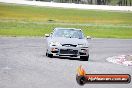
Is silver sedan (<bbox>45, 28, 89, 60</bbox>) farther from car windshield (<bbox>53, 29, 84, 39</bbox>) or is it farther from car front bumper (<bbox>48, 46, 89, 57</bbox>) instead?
car windshield (<bbox>53, 29, 84, 39</bbox>)

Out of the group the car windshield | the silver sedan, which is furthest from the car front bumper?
the car windshield

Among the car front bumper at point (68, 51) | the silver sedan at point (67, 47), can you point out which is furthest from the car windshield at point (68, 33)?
the car front bumper at point (68, 51)

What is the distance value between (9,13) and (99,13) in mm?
16490

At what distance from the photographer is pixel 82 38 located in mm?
19734

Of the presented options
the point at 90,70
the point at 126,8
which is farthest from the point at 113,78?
the point at 126,8

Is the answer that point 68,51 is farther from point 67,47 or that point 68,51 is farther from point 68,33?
point 68,33

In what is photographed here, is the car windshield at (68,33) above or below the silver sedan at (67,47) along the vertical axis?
above

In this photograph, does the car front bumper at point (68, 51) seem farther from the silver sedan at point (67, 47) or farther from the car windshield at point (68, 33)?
the car windshield at point (68, 33)

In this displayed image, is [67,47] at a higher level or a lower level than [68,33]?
lower

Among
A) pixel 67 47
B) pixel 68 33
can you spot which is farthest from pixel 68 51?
pixel 68 33

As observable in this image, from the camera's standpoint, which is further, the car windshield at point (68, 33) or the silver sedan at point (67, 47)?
the car windshield at point (68, 33)

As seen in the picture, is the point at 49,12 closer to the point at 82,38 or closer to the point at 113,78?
the point at 82,38

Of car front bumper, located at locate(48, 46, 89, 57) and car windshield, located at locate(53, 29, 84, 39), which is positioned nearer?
car front bumper, located at locate(48, 46, 89, 57)

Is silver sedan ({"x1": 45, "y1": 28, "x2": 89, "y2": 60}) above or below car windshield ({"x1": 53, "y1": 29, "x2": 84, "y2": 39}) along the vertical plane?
below
